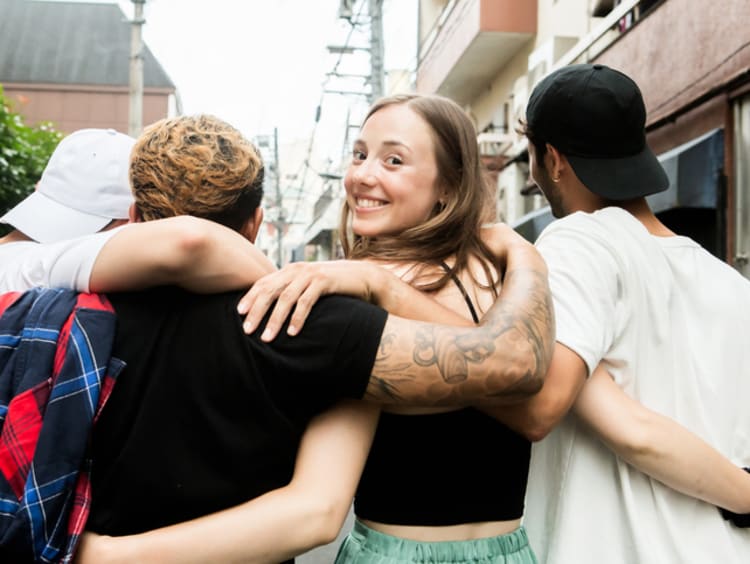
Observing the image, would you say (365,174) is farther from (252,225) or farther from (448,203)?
(252,225)

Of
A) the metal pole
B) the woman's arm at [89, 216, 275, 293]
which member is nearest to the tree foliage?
the metal pole

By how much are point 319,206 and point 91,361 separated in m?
51.2

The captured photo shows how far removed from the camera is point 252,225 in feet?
6.46

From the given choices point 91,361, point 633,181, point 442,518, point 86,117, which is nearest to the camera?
point 91,361

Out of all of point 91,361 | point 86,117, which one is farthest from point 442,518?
point 86,117

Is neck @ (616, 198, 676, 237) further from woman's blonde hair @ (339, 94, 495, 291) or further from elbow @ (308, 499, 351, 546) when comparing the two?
elbow @ (308, 499, 351, 546)

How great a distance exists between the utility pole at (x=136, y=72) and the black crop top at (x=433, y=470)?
16455 mm

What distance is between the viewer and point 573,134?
224 cm

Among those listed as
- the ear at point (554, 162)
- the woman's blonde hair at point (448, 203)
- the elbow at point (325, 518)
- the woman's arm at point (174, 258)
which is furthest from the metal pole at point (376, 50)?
the elbow at point (325, 518)

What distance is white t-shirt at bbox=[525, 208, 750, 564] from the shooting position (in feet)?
6.50

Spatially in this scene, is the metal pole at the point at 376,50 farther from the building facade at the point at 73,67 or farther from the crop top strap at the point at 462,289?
the building facade at the point at 73,67

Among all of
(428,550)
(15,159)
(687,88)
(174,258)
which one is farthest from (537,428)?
(15,159)

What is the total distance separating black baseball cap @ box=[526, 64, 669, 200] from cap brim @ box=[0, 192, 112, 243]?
1.20m

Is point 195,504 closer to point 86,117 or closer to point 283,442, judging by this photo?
point 283,442
